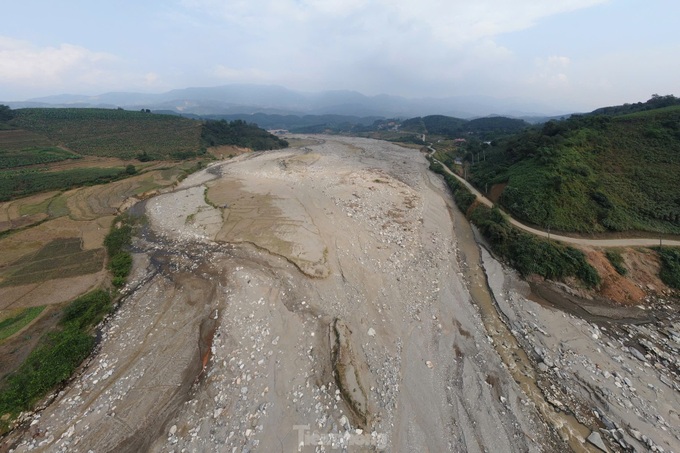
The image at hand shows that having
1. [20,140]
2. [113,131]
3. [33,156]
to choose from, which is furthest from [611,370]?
[113,131]

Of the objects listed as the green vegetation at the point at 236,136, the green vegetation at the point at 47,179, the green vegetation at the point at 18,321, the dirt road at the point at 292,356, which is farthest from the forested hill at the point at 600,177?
the green vegetation at the point at 236,136

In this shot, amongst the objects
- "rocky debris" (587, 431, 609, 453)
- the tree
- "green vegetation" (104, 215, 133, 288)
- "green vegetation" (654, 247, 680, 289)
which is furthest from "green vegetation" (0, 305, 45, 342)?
the tree

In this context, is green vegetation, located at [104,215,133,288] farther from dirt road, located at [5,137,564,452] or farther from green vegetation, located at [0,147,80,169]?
green vegetation, located at [0,147,80,169]

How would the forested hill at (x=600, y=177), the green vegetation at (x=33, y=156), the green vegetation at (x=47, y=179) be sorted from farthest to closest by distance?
the green vegetation at (x=33, y=156)
the green vegetation at (x=47, y=179)
the forested hill at (x=600, y=177)

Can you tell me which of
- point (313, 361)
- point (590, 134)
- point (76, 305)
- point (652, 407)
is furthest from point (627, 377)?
point (590, 134)

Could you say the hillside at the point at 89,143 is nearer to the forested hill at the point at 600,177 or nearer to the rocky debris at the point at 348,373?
the rocky debris at the point at 348,373

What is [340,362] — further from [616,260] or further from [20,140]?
[20,140]
